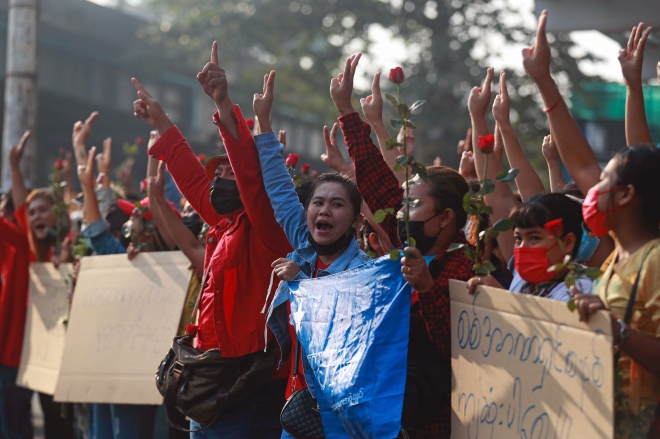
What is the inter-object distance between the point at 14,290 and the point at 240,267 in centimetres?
330

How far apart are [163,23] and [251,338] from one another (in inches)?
885

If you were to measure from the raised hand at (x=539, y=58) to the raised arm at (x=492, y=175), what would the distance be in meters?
0.64

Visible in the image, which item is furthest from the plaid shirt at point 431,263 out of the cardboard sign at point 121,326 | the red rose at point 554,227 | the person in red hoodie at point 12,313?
the person in red hoodie at point 12,313

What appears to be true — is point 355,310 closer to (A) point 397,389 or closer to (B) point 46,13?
(A) point 397,389

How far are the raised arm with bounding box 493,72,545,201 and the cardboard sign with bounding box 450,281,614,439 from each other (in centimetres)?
78

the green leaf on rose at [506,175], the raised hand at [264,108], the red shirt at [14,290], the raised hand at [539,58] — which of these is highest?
the raised hand at [539,58]

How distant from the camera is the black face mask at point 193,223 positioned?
4.76 m

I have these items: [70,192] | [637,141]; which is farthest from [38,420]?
[637,141]

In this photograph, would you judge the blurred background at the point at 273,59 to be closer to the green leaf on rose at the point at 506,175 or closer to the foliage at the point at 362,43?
the foliage at the point at 362,43

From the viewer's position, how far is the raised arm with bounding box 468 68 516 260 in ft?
10.8

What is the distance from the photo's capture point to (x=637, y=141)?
2.90 metres

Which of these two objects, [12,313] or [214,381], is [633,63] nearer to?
[214,381]

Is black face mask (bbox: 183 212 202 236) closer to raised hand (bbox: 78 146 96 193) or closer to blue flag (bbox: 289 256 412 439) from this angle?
raised hand (bbox: 78 146 96 193)

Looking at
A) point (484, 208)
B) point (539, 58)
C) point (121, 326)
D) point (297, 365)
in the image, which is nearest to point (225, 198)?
point (297, 365)
